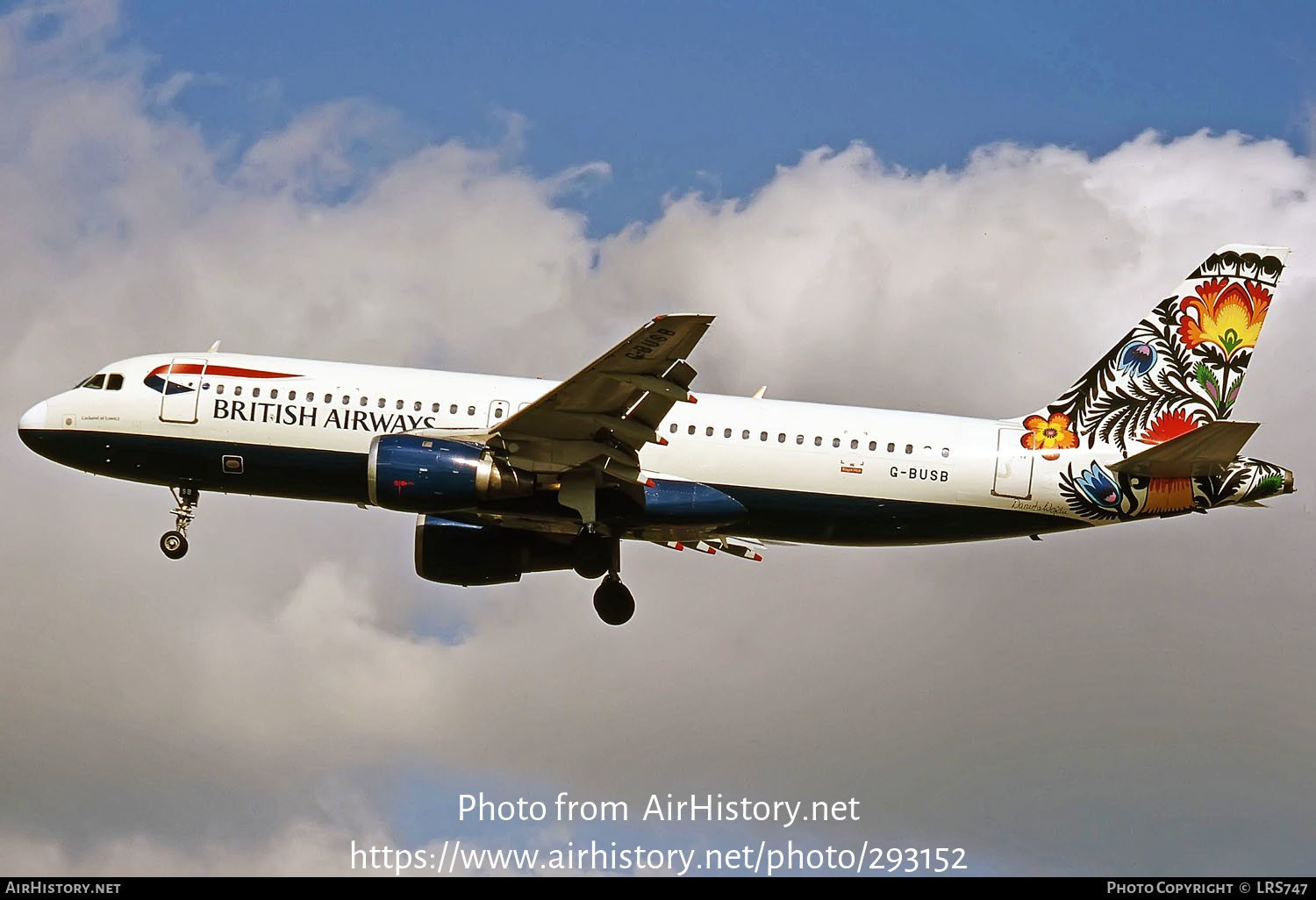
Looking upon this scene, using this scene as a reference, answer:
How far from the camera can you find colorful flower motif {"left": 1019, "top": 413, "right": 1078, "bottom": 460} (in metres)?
45.6

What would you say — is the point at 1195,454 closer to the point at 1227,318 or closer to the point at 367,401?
the point at 1227,318

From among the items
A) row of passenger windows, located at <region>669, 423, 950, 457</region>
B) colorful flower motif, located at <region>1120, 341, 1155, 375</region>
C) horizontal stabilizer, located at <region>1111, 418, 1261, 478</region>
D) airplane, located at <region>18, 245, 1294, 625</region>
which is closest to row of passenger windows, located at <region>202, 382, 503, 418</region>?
airplane, located at <region>18, 245, 1294, 625</region>

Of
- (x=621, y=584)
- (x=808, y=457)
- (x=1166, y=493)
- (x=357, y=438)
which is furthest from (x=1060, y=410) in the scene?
(x=357, y=438)

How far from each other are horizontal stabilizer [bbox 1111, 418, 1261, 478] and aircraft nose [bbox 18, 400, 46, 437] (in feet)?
87.3

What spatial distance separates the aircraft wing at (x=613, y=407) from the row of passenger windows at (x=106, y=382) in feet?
33.6

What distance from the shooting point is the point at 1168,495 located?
4447 cm

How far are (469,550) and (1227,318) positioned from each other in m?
20.5

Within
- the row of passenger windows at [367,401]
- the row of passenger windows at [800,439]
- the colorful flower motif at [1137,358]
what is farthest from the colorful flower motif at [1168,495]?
the row of passenger windows at [367,401]

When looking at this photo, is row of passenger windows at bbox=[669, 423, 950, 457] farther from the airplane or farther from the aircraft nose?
the aircraft nose

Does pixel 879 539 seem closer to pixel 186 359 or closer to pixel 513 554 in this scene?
pixel 513 554

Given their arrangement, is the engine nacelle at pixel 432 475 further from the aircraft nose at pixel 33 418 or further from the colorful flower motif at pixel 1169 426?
the colorful flower motif at pixel 1169 426

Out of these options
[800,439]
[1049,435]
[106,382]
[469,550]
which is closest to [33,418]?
[106,382]
